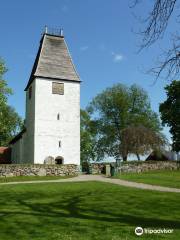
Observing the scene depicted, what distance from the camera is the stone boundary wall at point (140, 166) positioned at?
39.3 metres

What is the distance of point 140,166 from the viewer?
41.5 metres

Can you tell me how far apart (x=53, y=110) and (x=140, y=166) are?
11.8 metres

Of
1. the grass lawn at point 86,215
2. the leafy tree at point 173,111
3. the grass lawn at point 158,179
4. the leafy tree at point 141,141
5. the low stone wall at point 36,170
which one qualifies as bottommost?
the grass lawn at point 86,215

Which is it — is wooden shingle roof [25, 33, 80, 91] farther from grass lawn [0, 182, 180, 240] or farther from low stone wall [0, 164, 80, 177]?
grass lawn [0, 182, 180, 240]

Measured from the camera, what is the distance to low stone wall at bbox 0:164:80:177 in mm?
33850

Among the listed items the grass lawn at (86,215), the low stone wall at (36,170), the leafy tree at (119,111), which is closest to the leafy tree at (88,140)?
the leafy tree at (119,111)

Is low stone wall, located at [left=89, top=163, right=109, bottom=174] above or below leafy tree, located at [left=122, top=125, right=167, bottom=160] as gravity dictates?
below

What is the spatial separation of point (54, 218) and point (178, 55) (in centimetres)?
623

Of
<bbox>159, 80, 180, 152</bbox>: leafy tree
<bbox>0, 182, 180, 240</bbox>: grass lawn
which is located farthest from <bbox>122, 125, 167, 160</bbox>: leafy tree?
<bbox>0, 182, 180, 240</bbox>: grass lawn

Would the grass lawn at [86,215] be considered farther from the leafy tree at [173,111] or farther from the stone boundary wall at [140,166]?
Answer: the leafy tree at [173,111]

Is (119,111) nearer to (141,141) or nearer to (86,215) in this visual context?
(141,141)

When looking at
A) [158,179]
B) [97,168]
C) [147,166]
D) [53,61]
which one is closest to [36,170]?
[97,168]

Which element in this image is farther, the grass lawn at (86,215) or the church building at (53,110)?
the church building at (53,110)

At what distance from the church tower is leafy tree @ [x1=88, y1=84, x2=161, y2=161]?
2216 centimetres
